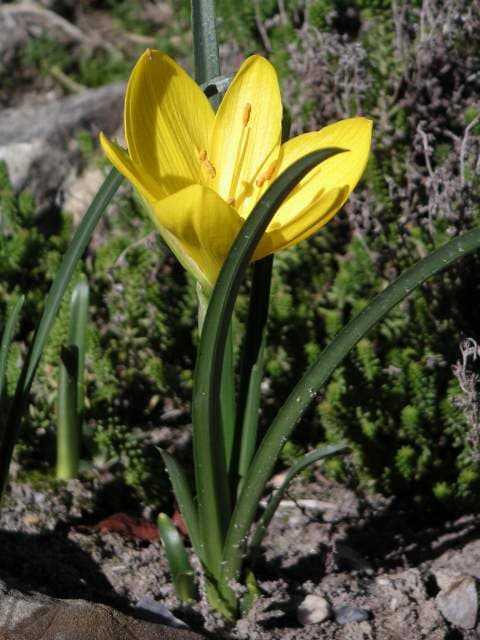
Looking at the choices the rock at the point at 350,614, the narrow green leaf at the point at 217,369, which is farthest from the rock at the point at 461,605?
the narrow green leaf at the point at 217,369

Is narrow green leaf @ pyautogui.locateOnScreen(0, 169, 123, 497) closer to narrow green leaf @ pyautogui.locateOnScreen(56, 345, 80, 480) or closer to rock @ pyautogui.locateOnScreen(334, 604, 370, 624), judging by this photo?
narrow green leaf @ pyautogui.locateOnScreen(56, 345, 80, 480)

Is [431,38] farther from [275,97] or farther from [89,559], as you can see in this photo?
[89,559]

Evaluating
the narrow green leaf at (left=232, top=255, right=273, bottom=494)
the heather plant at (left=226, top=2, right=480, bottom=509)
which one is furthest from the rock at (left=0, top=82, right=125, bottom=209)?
the narrow green leaf at (left=232, top=255, right=273, bottom=494)

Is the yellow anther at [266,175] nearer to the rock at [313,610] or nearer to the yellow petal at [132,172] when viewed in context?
the yellow petal at [132,172]

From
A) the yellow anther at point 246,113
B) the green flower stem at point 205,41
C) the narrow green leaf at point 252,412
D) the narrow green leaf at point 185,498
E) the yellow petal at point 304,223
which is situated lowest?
the narrow green leaf at point 185,498

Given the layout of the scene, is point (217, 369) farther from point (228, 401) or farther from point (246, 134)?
point (246, 134)

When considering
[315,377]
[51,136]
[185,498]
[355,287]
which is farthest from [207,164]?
[51,136]
